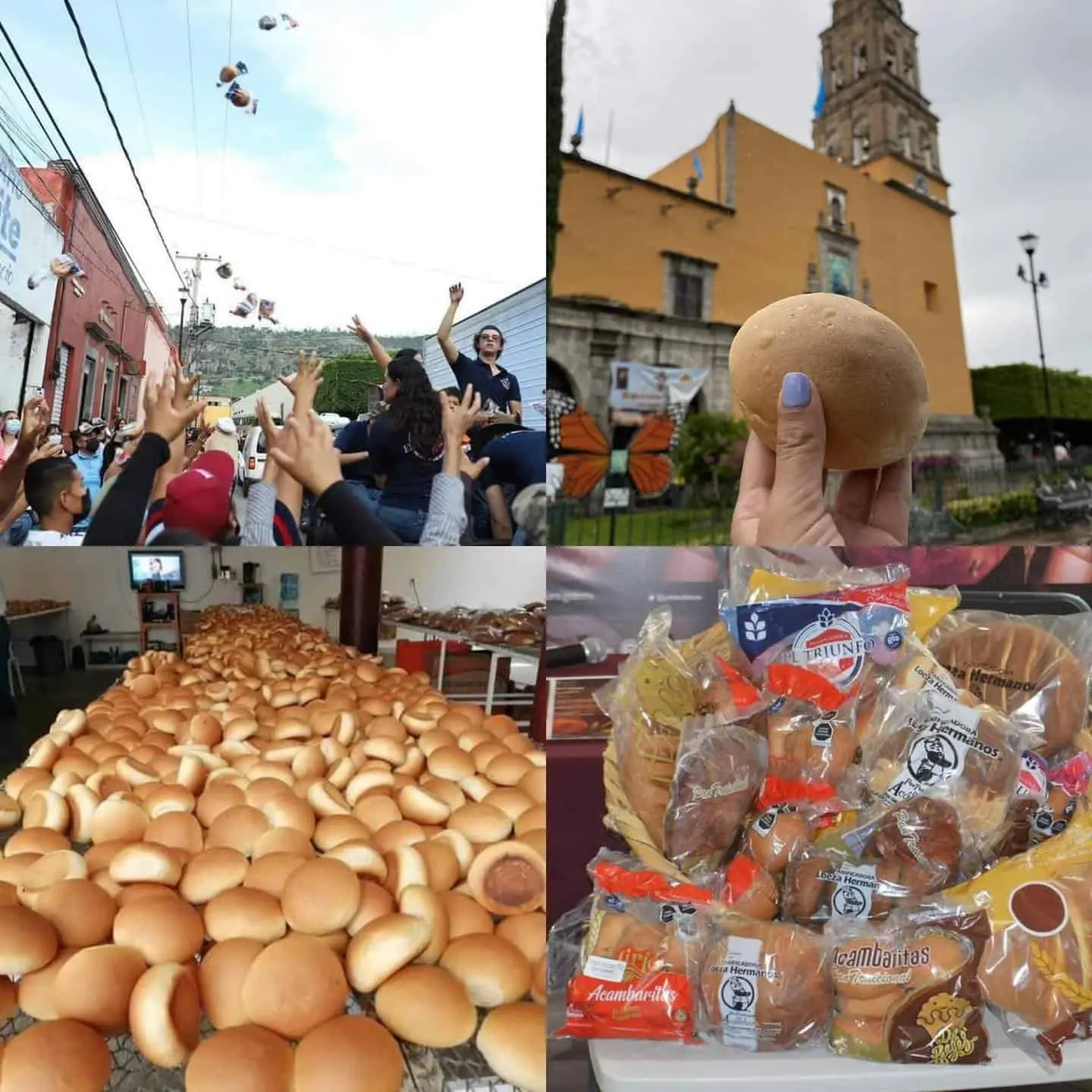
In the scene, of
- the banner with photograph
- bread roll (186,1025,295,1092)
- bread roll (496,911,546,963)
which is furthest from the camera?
the banner with photograph

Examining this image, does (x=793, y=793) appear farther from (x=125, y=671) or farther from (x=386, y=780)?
(x=125, y=671)

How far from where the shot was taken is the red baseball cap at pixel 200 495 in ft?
2.30

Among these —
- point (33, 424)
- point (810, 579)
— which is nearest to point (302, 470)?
point (33, 424)

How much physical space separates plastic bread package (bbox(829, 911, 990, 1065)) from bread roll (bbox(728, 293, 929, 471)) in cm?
33

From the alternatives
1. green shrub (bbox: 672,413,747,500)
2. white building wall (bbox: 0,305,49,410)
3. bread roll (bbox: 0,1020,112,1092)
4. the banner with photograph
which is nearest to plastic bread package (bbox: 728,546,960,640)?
green shrub (bbox: 672,413,747,500)

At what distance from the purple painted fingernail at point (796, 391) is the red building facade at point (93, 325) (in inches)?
22.6

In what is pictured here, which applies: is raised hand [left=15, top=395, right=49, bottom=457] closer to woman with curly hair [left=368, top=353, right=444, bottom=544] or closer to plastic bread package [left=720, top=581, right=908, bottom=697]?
woman with curly hair [left=368, top=353, right=444, bottom=544]

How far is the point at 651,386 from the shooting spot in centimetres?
78

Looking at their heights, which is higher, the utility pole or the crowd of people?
the utility pole

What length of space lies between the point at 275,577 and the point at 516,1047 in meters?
0.49

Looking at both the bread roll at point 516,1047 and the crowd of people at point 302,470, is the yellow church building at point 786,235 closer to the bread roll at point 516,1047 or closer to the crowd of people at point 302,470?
the crowd of people at point 302,470

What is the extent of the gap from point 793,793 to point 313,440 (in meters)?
0.51

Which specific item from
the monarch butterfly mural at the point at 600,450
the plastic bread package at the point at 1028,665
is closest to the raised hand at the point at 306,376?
the monarch butterfly mural at the point at 600,450

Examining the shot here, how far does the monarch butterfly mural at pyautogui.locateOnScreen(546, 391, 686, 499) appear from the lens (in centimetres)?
70
